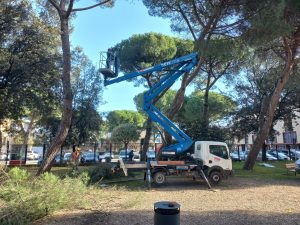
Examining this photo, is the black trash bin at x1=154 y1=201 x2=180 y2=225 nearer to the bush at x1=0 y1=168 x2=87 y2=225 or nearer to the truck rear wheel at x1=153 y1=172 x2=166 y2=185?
the bush at x1=0 y1=168 x2=87 y2=225

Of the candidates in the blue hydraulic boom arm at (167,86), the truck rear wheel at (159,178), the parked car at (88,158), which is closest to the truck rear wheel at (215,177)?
the blue hydraulic boom arm at (167,86)

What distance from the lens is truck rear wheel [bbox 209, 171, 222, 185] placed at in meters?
14.4

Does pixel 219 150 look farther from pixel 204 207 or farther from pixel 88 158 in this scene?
pixel 88 158

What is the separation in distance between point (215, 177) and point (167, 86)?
5258mm

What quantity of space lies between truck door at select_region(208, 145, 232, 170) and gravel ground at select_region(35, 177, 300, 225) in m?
1.15

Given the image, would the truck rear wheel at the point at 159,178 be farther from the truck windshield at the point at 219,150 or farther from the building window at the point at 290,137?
the building window at the point at 290,137

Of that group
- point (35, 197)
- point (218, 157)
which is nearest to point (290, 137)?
point (218, 157)

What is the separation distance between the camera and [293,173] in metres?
19.7

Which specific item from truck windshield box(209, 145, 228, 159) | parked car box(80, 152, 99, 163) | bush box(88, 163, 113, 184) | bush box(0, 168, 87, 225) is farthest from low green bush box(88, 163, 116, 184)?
parked car box(80, 152, 99, 163)

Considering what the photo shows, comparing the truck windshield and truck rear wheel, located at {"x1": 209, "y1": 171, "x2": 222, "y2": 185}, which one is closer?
truck rear wheel, located at {"x1": 209, "y1": 171, "x2": 222, "y2": 185}

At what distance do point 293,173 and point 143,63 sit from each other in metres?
13.5

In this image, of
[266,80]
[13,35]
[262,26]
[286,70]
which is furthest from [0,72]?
[266,80]

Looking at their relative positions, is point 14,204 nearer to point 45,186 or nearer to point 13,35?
point 45,186

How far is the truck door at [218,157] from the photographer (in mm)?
14620
